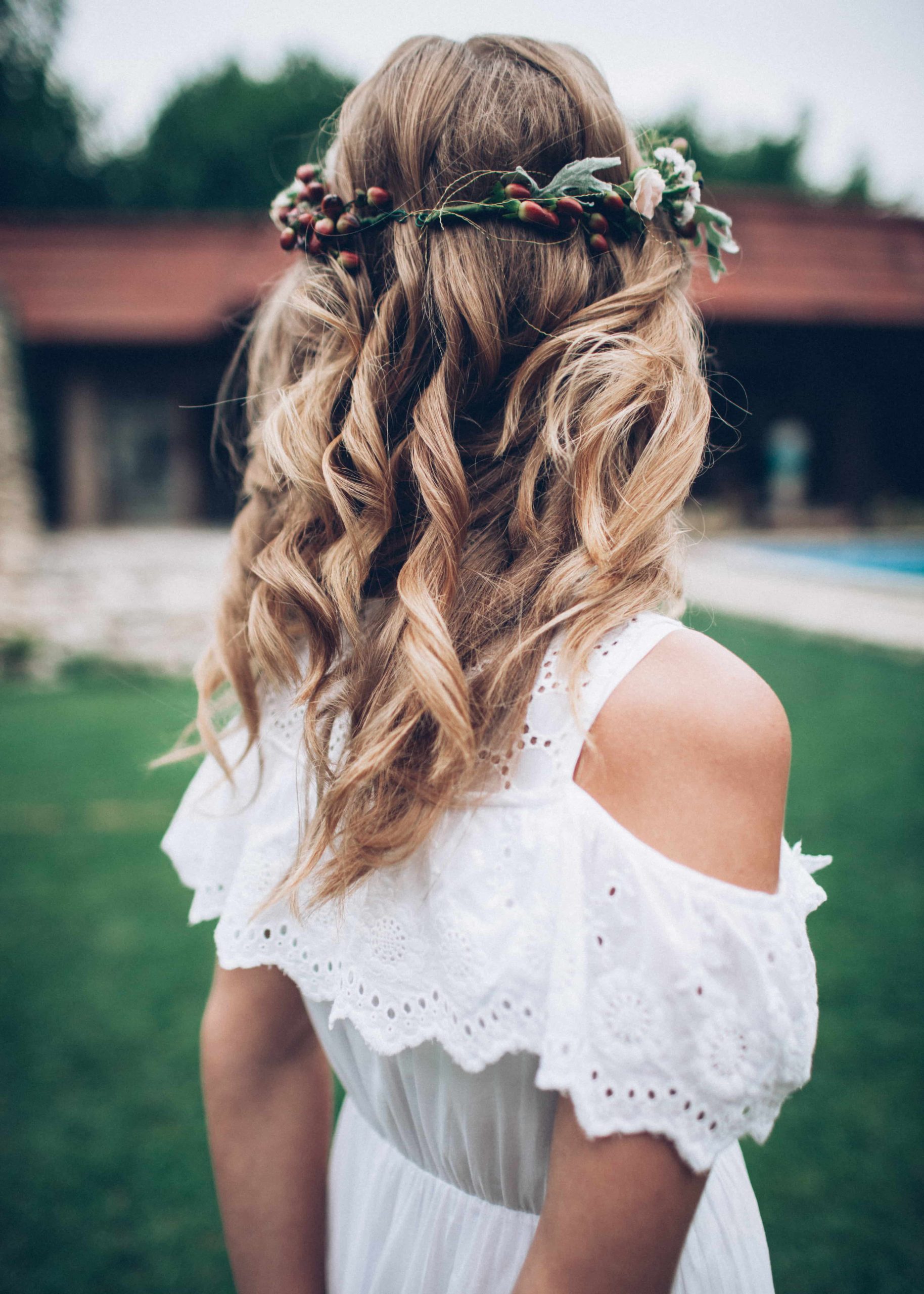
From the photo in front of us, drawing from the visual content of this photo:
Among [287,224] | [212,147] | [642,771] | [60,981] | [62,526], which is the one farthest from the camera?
[212,147]

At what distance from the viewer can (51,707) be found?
6566 mm

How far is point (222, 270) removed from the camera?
47.4 ft

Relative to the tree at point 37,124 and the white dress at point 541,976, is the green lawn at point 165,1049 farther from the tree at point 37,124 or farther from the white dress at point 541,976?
the tree at point 37,124

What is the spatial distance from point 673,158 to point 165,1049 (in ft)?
9.49

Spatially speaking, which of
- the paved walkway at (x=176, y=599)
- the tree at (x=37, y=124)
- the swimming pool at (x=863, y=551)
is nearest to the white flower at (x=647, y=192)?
the paved walkway at (x=176, y=599)

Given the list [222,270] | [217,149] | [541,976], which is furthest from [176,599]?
[217,149]

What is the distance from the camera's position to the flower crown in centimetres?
80

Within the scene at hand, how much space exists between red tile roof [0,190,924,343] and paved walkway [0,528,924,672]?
182 inches

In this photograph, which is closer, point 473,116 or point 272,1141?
point 473,116

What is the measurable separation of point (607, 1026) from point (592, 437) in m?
0.53

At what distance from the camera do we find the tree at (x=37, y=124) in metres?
18.8

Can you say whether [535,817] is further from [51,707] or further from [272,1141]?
[51,707]

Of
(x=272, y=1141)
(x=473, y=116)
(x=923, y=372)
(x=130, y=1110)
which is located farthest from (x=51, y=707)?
(x=923, y=372)

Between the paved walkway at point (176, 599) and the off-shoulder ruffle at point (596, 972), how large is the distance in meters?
6.32
